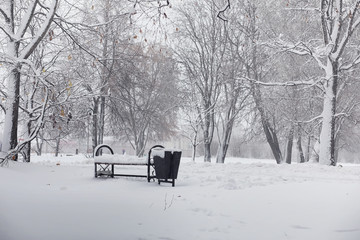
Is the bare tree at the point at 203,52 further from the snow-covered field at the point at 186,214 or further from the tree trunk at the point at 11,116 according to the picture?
the snow-covered field at the point at 186,214

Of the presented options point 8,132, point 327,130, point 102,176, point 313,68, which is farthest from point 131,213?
point 313,68

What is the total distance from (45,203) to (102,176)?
4.57m

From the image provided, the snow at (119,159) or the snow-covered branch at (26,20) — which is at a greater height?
the snow-covered branch at (26,20)

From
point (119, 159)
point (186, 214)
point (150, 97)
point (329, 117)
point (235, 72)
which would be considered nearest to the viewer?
point (186, 214)

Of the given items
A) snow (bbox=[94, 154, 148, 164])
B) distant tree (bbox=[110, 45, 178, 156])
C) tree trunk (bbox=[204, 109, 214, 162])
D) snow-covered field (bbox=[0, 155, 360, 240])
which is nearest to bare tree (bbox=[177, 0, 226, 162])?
tree trunk (bbox=[204, 109, 214, 162])

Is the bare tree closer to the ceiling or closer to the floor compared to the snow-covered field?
closer to the ceiling

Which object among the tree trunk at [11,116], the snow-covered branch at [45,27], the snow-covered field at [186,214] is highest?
the snow-covered branch at [45,27]

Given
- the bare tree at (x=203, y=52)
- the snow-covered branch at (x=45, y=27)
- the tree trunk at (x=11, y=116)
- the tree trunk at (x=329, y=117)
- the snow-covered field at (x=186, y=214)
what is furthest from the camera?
the bare tree at (x=203, y=52)

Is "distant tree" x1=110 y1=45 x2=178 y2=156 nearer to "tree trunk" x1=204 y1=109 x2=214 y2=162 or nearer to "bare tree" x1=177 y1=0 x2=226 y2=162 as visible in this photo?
"bare tree" x1=177 y1=0 x2=226 y2=162

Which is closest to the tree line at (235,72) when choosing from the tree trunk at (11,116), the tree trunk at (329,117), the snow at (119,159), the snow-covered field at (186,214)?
the tree trunk at (329,117)

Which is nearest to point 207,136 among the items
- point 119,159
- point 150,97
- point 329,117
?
point 150,97

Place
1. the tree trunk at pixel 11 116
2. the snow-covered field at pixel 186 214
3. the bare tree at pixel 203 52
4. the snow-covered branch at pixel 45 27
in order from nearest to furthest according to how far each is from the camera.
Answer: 1. the snow-covered field at pixel 186 214
2. the snow-covered branch at pixel 45 27
3. the tree trunk at pixel 11 116
4. the bare tree at pixel 203 52

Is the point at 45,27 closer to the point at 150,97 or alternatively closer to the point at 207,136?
the point at 207,136

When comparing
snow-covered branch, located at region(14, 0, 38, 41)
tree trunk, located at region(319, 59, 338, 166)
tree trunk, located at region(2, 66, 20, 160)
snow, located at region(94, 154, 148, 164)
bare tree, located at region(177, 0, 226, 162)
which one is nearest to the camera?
snow, located at region(94, 154, 148, 164)
